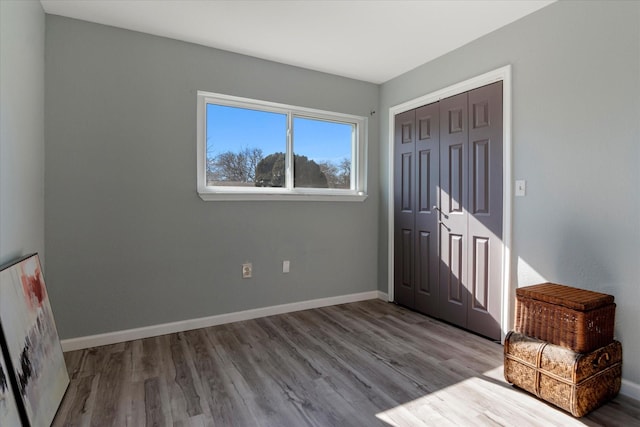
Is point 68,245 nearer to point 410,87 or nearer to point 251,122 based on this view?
point 251,122

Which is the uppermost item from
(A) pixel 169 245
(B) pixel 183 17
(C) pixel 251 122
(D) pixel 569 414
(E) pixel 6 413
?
(B) pixel 183 17

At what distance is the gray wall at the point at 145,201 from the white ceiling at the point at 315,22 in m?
0.18

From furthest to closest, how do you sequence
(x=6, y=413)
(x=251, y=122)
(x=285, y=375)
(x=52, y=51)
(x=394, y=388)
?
(x=251, y=122) → (x=52, y=51) → (x=285, y=375) → (x=394, y=388) → (x=6, y=413)

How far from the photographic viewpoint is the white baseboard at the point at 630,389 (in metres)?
1.88

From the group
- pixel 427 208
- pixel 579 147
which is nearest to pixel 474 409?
pixel 579 147

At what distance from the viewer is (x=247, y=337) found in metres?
2.71

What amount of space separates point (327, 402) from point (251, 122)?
7.90 feet

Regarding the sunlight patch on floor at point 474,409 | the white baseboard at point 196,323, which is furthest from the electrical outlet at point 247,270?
the sunlight patch on floor at point 474,409

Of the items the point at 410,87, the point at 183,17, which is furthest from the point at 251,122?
the point at 410,87

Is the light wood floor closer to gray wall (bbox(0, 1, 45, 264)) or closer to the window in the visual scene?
gray wall (bbox(0, 1, 45, 264))

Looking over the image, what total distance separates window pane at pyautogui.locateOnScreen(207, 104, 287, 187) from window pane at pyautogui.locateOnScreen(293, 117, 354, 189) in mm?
172

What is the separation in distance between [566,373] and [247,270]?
2375 mm

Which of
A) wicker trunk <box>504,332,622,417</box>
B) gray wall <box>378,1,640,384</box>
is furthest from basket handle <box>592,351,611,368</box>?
gray wall <box>378,1,640,384</box>

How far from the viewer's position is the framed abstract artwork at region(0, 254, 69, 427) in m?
1.44
